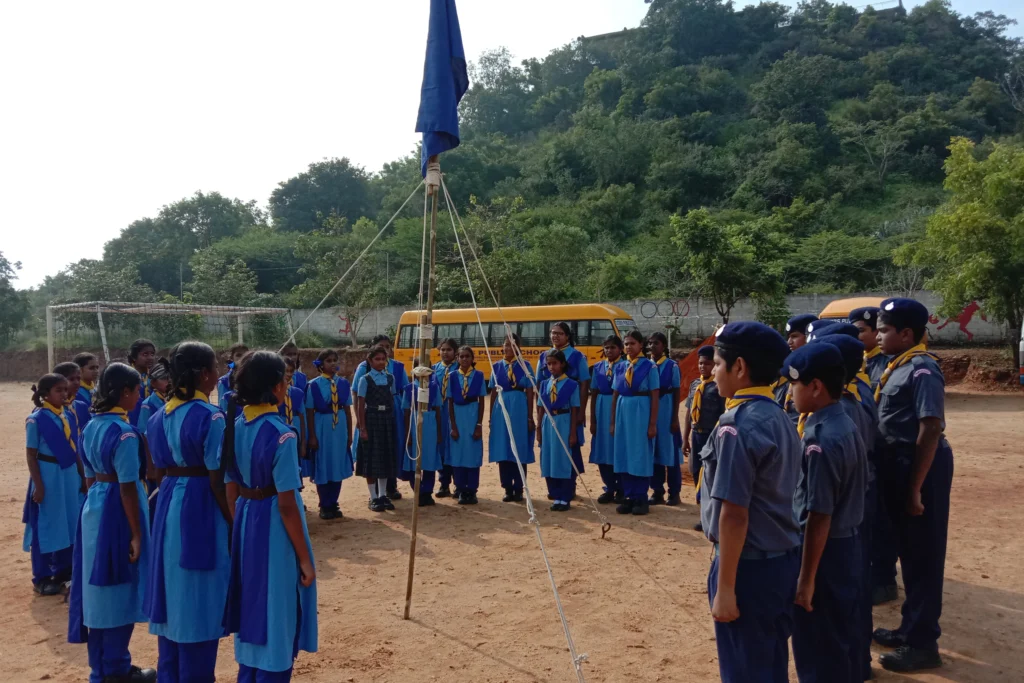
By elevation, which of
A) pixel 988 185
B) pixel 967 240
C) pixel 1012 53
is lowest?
pixel 967 240

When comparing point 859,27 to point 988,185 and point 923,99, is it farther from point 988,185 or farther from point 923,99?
point 988,185

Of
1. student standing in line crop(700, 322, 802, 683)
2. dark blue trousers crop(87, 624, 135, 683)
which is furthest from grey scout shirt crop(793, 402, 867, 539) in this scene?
dark blue trousers crop(87, 624, 135, 683)

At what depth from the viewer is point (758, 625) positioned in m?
2.46

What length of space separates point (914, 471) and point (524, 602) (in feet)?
8.49

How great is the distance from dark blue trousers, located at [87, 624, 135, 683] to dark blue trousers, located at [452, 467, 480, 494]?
4.42 m

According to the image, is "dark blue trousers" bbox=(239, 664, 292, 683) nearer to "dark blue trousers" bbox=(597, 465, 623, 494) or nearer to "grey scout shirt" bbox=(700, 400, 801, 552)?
"grey scout shirt" bbox=(700, 400, 801, 552)

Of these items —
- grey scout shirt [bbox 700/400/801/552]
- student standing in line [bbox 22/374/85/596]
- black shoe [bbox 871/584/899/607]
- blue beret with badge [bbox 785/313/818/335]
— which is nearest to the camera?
grey scout shirt [bbox 700/400/801/552]

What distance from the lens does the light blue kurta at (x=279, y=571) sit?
117 inches

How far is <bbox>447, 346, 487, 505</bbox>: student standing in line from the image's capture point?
26.1 feet

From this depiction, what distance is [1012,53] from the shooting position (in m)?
57.8

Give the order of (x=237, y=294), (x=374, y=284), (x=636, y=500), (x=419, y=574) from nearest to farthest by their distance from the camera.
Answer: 1. (x=419, y=574)
2. (x=636, y=500)
3. (x=374, y=284)
4. (x=237, y=294)

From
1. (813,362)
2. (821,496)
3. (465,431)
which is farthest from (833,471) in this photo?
(465,431)

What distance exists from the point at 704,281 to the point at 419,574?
1777 cm

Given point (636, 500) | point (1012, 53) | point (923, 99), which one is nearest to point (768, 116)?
point (923, 99)
